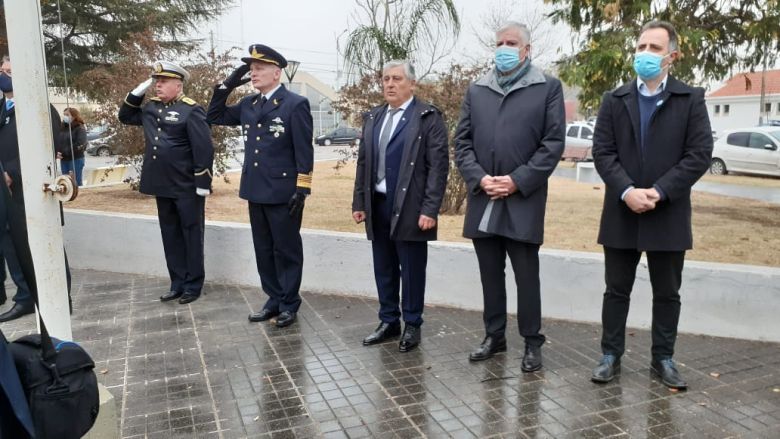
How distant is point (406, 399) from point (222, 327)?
1.95 m

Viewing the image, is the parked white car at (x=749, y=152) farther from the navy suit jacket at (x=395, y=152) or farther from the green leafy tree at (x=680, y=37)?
the navy suit jacket at (x=395, y=152)

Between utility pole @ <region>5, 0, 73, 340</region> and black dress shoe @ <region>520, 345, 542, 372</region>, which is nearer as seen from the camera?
utility pole @ <region>5, 0, 73, 340</region>

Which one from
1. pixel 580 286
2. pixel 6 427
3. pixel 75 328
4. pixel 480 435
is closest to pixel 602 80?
pixel 580 286

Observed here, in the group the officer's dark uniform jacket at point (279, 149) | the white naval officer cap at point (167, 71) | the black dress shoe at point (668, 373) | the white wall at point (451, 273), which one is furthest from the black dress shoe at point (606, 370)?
the white naval officer cap at point (167, 71)

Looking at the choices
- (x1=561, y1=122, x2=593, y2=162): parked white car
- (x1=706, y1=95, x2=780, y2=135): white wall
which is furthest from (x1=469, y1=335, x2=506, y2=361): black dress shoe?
(x1=706, y1=95, x2=780, y2=135): white wall

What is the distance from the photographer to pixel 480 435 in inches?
135

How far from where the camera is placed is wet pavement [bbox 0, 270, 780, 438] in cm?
354

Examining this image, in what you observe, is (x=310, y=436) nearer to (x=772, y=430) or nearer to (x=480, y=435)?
(x=480, y=435)

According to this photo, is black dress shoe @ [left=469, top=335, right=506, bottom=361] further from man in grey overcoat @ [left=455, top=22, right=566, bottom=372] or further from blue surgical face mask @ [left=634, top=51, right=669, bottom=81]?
blue surgical face mask @ [left=634, top=51, right=669, bottom=81]

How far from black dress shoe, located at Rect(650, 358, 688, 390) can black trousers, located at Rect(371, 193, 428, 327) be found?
1.57 m

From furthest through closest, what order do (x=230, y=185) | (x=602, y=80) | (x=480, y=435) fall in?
→ (x=230, y=185)
(x=602, y=80)
(x=480, y=435)

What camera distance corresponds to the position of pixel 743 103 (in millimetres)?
56531

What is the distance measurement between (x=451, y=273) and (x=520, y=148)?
1.79 metres

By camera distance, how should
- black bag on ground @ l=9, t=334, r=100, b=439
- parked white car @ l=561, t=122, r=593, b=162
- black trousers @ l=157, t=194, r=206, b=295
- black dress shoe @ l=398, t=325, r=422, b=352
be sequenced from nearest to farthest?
1. black bag on ground @ l=9, t=334, r=100, b=439
2. black dress shoe @ l=398, t=325, r=422, b=352
3. black trousers @ l=157, t=194, r=206, b=295
4. parked white car @ l=561, t=122, r=593, b=162
